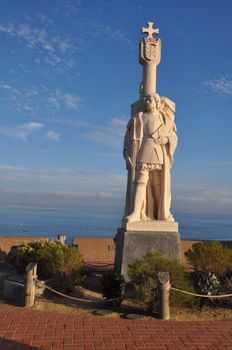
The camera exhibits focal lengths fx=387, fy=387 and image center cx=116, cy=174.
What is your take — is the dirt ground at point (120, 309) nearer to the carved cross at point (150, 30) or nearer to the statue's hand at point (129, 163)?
the statue's hand at point (129, 163)

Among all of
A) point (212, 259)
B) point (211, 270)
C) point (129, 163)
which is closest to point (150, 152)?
point (129, 163)

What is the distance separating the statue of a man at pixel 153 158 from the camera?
32.6 ft

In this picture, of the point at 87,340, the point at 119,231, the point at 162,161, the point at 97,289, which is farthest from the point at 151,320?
the point at 162,161

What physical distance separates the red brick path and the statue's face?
5.33m

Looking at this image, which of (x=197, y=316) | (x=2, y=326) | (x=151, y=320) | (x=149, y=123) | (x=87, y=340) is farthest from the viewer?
(x=149, y=123)

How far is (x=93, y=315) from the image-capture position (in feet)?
24.3

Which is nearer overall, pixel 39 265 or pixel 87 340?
pixel 87 340

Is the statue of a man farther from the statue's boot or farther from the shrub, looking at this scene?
the shrub

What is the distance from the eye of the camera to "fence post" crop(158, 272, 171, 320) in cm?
708

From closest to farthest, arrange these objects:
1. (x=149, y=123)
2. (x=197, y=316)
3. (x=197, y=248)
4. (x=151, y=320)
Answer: (x=151, y=320) < (x=197, y=316) < (x=197, y=248) < (x=149, y=123)

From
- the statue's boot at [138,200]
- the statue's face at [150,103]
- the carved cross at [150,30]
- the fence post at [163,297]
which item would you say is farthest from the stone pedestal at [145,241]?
the carved cross at [150,30]

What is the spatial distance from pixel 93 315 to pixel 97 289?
1.98 m

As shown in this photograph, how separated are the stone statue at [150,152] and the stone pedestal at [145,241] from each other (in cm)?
26

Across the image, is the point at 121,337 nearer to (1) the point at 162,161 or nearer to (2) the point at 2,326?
(2) the point at 2,326
